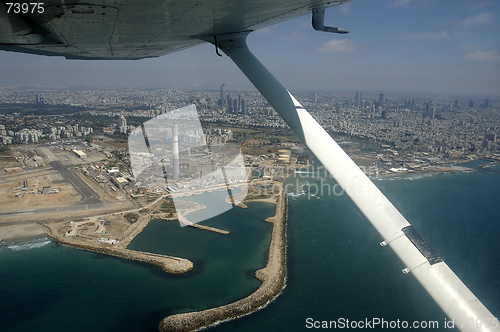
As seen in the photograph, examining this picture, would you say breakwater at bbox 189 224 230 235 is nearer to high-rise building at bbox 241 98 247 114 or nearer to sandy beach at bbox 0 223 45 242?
sandy beach at bbox 0 223 45 242

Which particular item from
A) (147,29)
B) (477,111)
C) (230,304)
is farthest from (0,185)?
(477,111)

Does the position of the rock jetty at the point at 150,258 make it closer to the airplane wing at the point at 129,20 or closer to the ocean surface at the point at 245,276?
the ocean surface at the point at 245,276

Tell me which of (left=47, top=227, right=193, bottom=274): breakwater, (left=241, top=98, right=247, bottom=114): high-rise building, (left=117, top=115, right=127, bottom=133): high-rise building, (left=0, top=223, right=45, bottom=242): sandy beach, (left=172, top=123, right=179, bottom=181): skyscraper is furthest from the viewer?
(left=241, top=98, right=247, bottom=114): high-rise building

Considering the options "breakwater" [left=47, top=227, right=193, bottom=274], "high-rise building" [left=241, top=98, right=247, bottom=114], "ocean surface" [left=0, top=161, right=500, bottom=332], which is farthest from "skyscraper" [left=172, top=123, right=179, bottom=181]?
"high-rise building" [left=241, top=98, right=247, bottom=114]

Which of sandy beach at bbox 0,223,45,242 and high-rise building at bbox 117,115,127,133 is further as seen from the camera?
high-rise building at bbox 117,115,127,133

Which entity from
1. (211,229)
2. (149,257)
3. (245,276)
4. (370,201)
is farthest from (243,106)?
(370,201)

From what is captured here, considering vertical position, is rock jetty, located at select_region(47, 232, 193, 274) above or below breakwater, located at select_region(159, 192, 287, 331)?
above

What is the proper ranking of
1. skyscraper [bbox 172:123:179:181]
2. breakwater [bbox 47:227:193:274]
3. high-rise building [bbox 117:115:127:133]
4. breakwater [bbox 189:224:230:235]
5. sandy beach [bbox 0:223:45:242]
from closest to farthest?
1. breakwater [bbox 47:227:193:274]
2. sandy beach [bbox 0:223:45:242]
3. breakwater [bbox 189:224:230:235]
4. skyscraper [bbox 172:123:179:181]
5. high-rise building [bbox 117:115:127:133]
